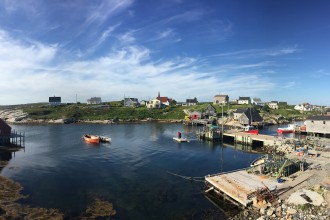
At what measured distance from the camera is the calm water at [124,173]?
2672 centimetres

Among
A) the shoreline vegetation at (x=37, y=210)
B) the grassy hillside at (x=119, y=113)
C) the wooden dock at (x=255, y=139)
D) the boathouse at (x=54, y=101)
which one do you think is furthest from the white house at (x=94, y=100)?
A: the shoreline vegetation at (x=37, y=210)

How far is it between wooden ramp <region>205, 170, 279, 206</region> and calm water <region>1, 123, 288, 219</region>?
222 cm

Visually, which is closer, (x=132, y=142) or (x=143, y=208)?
(x=143, y=208)

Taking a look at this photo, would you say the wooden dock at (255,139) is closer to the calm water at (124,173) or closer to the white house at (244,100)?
the calm water at (124,173)

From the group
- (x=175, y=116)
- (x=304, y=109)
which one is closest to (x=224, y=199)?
(x=175, y=116)

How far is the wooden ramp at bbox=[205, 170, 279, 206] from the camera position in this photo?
25.7 m

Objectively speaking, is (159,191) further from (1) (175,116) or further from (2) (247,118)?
(1) (175,116)

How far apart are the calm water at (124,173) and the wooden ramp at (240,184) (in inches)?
87.4

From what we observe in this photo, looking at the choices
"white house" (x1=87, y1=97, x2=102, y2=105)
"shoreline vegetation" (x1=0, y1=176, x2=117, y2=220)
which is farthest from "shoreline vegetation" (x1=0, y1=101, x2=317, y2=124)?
"shoreline vegetation" (x1=0, y1=176, x2=117, y2=220)

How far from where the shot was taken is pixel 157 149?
182 ft

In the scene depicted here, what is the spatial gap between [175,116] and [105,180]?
9598 centimetres

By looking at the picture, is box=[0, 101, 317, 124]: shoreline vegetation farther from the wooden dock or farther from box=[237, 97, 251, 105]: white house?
the wooden dock

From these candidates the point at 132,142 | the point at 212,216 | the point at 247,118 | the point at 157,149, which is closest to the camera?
the point at 212,216

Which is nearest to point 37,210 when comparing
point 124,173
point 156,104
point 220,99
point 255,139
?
point 124,173
